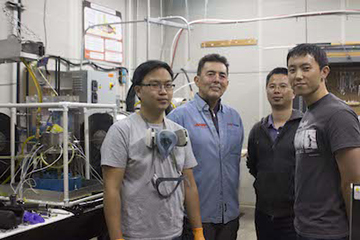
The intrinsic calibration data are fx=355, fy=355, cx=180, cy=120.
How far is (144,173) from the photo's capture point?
1476 millimetres

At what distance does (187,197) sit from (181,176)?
0.15 metres

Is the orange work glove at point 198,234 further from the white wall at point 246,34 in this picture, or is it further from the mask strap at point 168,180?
the white wall at point 246,34

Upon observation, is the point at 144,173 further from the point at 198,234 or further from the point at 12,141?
the point at 12,141

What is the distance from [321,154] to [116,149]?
0.83 metres

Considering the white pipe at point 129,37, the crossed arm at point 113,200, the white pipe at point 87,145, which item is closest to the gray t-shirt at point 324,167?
the crossed arm at point 113,200

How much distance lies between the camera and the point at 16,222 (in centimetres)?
161

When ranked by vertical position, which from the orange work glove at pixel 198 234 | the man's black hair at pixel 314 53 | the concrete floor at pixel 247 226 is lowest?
the concrete floor at pixel 247 226

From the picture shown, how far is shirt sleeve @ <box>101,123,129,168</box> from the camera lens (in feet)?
4.69

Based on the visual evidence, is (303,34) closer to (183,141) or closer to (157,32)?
(157,32)

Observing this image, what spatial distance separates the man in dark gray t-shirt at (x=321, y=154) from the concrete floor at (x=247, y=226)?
222 cm

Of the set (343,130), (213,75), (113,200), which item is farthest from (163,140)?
(343,130)

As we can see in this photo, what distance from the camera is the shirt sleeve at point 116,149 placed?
1429 mm

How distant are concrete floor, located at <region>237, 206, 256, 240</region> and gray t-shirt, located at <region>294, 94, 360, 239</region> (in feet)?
7.43

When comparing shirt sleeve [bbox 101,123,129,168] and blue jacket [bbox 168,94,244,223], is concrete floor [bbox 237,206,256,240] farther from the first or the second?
shirt sleeve [bbox 101,123,129,168]
